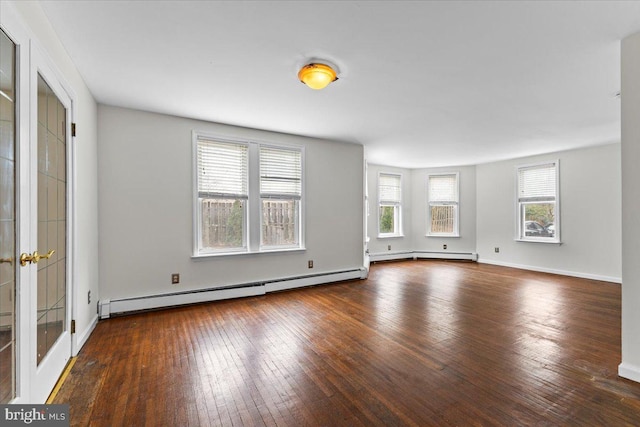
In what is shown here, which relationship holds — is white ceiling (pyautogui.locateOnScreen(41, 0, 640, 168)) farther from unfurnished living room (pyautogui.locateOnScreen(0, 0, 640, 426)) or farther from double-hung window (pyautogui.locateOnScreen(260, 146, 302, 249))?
double-hung window (pyautogui.locateOnScreen(260, 146, 302, 249))

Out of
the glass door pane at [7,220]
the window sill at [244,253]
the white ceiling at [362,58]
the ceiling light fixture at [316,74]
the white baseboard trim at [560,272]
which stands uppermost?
the white ceiling at [362,58]

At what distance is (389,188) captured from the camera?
24.5 feet

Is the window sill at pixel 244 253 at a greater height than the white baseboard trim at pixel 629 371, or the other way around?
the window sill at pixel 244 253

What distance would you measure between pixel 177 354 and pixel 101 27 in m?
2.58

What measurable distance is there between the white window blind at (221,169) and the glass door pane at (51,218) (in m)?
1.73

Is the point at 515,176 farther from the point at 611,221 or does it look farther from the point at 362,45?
the point at 362,45

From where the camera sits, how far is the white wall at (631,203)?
198 cm

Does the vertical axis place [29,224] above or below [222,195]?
below

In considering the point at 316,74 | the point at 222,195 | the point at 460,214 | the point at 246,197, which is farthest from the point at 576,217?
the point at 222,195

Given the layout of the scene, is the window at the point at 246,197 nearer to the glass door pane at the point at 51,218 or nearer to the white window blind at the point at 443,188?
the glass door pane at the point at 51,218

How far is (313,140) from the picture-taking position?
4.80m

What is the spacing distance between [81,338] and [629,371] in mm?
4419

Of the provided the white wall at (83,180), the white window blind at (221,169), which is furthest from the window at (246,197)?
the white wall at (83,180)

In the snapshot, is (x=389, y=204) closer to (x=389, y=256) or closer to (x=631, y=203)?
(x=389, y=256)
